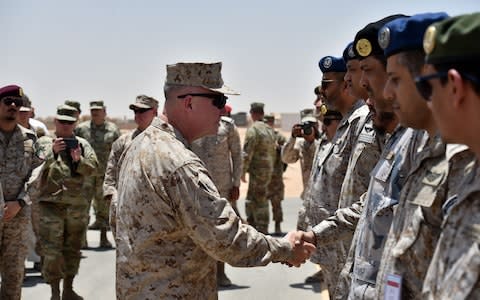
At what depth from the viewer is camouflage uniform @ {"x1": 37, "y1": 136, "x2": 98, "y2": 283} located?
26.3 ft

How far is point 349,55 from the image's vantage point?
4.46 metres

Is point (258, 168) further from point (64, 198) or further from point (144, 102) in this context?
point (64, 198)

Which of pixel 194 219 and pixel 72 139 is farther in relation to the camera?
pixel 72 139

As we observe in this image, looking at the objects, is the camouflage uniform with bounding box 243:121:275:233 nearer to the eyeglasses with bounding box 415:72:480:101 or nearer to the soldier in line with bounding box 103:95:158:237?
the soldier in line with bounding box 103:95:158:237

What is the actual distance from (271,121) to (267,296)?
8.42 metres

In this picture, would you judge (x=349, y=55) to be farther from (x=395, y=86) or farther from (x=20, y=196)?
(x=20, y=196)

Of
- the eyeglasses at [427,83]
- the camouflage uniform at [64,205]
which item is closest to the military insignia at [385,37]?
the eyeglasses at [427,83]

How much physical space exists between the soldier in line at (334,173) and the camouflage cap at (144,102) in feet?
13.2

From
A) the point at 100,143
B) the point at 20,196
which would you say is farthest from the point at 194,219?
the point at 100,143

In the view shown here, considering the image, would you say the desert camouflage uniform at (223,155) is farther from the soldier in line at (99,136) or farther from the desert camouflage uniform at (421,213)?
the desert camouflage uniform at (421,213)

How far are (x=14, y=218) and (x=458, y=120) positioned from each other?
19.8ft

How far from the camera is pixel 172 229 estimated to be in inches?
137

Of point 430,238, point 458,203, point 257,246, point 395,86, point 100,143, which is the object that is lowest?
point 100,143

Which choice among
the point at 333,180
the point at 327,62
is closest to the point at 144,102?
the point at 327,62
